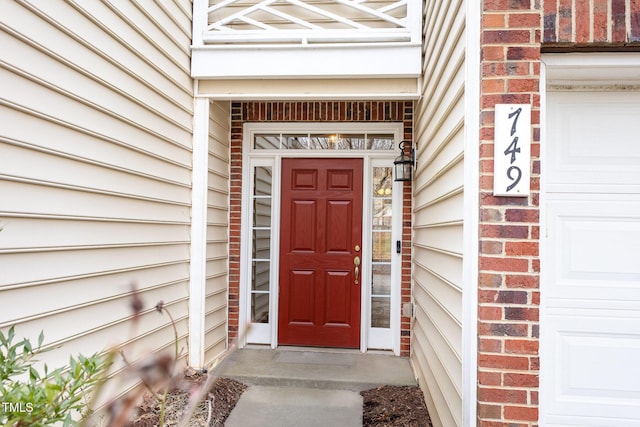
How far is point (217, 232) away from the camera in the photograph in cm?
381

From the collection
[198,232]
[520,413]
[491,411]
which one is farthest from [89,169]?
[520,413]

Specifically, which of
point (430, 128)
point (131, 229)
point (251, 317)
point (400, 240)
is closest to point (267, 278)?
point (251, 317)

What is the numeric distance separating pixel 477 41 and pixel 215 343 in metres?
3.19

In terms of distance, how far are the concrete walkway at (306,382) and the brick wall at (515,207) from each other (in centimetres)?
129

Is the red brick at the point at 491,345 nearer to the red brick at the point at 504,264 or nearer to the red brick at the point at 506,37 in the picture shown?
the red brick at the point at 504,264

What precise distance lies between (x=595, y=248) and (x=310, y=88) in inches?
90.4

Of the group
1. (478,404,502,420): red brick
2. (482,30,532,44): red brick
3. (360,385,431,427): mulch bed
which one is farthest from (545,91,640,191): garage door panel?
(360,385,431,427): mulch bed

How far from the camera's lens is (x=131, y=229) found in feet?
8.43

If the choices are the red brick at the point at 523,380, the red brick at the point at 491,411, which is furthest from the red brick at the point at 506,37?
the red brick at the point at 491,411

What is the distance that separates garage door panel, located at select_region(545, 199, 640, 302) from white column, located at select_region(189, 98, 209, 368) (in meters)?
2.52

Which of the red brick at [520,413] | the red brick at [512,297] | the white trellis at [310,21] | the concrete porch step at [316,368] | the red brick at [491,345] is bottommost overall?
the concrete porch step at [316,368]

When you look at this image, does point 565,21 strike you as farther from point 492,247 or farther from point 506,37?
point 492,247

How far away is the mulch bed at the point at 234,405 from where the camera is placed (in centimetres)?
261

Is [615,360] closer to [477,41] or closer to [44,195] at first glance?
[477,41]
